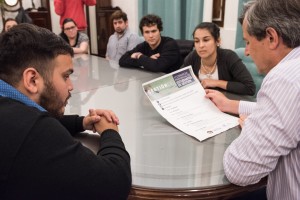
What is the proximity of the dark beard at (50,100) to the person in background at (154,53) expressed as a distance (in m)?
1.41

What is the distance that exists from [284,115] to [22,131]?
580 mm

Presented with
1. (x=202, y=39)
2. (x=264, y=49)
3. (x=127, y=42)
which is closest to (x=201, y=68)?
(x=202, y=39)

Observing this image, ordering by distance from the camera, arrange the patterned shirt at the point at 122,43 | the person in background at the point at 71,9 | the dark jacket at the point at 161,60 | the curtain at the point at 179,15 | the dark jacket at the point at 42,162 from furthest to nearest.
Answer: the person in background at the point at 71,9 < the patterned shirt at the point at 122,43 < the curtain at the point at 179,15 < the dark jacket at the point at 161,60 < the dark jacket at the point at 42,162

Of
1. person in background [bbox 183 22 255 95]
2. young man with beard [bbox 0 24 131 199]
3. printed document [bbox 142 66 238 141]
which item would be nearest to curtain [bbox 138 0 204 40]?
person in background [bbox 183 22 255 95]

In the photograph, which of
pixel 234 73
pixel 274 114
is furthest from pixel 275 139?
pixel 234 73

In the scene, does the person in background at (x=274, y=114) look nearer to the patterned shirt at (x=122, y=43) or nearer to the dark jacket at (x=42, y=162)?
the dark jacket at (x=42, y=162)

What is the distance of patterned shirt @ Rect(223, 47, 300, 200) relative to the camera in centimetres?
76

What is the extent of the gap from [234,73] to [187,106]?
59 centimetres

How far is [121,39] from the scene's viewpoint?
3.31 m

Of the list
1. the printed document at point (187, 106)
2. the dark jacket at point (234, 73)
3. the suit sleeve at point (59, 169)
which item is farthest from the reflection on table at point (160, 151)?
the dark jacket at point (234, 73)

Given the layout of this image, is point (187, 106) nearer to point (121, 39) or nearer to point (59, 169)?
point (59, 169)

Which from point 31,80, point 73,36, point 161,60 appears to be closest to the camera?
point 31,80

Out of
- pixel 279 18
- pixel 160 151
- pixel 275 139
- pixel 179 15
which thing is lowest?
pixel 160 151

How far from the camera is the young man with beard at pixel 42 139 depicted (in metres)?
0.58
